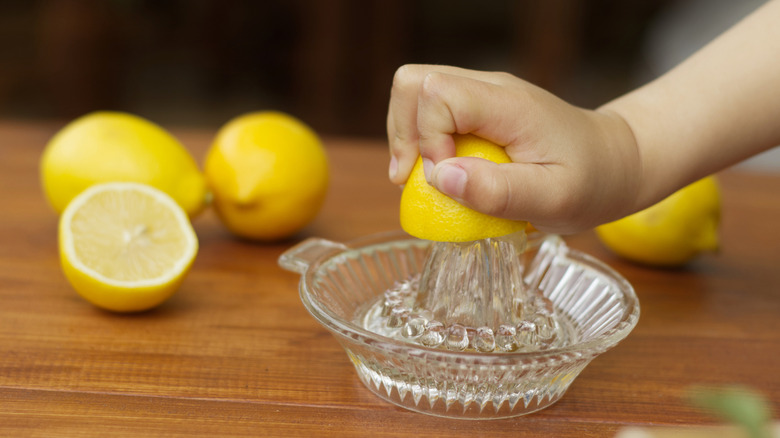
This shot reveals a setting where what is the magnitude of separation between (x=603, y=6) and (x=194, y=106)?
175 cm

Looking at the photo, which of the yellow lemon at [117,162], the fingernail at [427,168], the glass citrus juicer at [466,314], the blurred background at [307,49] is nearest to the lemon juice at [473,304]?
the glass citrus juicer at [466,314]

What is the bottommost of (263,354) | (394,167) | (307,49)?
(307,49)

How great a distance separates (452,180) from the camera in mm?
505

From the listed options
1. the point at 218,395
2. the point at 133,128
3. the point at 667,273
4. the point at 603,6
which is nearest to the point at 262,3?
the point at 603,6

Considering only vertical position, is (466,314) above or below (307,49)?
above

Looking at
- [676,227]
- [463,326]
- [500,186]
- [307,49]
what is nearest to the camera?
[500,186]

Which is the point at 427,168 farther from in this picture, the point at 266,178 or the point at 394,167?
the point at 266,178

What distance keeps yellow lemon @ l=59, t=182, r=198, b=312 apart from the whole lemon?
0.35 feet

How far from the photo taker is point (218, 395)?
1.81ft

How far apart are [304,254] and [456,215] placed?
19 centimetres

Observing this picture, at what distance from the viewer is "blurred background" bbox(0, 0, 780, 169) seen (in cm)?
238

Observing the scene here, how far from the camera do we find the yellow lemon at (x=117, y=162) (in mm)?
796

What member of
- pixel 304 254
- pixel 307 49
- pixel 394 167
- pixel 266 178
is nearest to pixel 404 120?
pixel 394 167

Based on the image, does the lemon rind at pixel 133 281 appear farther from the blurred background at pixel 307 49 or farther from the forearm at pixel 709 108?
the blurred background at pixel 307 49
